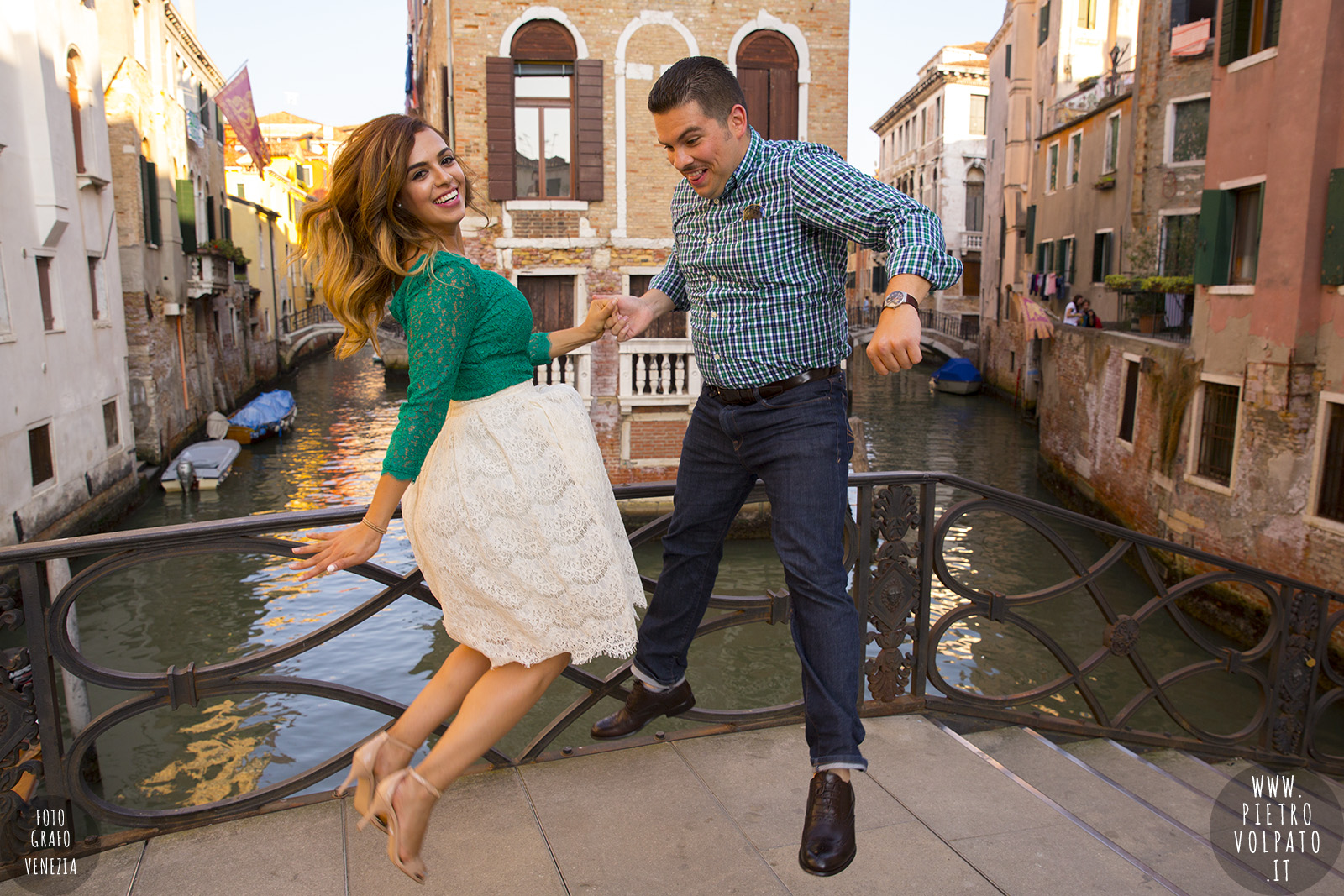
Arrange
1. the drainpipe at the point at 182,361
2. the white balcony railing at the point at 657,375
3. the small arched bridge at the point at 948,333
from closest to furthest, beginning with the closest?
the white balcony railing at the point at 657,375 → the drainpipe at the point at 182,361 → the small arched bridge at the point at 948,333

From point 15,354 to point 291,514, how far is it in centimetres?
1071

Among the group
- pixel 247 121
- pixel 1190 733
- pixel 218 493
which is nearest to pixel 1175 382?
pixel 1190 733

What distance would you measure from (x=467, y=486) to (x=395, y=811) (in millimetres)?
606

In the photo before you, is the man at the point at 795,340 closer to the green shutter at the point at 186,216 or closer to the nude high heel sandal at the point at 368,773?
the nude high heel sandal at the point at 368,773

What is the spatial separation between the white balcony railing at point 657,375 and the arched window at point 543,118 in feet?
7.19

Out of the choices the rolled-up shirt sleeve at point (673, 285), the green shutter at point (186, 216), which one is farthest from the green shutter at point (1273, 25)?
the green shutter at point (186, 216)

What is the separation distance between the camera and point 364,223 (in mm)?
1899

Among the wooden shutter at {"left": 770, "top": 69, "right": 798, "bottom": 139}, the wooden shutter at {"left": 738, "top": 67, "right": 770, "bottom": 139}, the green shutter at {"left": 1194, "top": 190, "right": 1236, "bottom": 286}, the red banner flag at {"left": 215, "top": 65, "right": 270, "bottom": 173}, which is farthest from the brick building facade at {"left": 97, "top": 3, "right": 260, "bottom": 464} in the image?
the green shutter at {"left": 1194, "top": 190, "right": 1236, "bottom": 286}

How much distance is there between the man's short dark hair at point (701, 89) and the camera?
6.56ft

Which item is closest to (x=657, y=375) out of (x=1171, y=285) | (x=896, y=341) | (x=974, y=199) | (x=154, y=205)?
(x=1171, y=285)

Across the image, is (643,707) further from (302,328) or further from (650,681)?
(302,328)

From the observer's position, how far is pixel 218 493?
636 inches

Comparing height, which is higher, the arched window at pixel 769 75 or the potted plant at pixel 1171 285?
the arched window at pixel 769 75

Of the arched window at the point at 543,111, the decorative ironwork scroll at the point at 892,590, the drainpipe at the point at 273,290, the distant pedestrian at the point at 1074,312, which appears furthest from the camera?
the drainpipe at the point at 273,290
